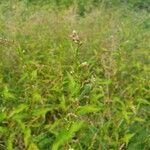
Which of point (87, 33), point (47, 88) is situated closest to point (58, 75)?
point (47, 88)

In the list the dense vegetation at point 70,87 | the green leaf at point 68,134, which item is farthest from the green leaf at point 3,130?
the green leaf at point 68,134

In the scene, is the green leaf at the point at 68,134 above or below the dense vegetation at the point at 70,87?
above

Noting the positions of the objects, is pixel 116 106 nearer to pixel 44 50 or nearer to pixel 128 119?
pixel 128 119

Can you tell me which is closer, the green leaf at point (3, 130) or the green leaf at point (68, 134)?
the green leaf at point (68, 134)

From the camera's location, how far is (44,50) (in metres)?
3.57

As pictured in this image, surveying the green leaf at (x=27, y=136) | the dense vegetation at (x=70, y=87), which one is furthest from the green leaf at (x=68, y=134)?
the green leaf at (x=27, y=136)

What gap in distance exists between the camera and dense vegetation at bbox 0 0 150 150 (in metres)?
2.53

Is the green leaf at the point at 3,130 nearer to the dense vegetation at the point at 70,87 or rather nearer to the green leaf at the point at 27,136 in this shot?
the dense vegetation at the point at 70,87

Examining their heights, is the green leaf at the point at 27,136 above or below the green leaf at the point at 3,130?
below

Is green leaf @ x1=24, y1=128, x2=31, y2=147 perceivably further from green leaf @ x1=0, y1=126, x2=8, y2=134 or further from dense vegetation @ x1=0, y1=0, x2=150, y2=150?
green leaf @ x1=0, y1=126, x2=8, y2=134

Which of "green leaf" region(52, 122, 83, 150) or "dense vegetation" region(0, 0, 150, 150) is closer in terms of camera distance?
"green leaf" region(52, 122, 83, 150)

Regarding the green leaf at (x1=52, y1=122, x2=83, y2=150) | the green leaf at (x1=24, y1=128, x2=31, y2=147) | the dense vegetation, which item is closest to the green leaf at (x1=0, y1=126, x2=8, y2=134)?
the dense vegetation

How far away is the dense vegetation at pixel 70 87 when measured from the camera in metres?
2.53

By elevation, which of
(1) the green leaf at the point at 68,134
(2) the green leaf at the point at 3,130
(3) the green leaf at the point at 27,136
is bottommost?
(3) the green leaf at the point at 27,136
